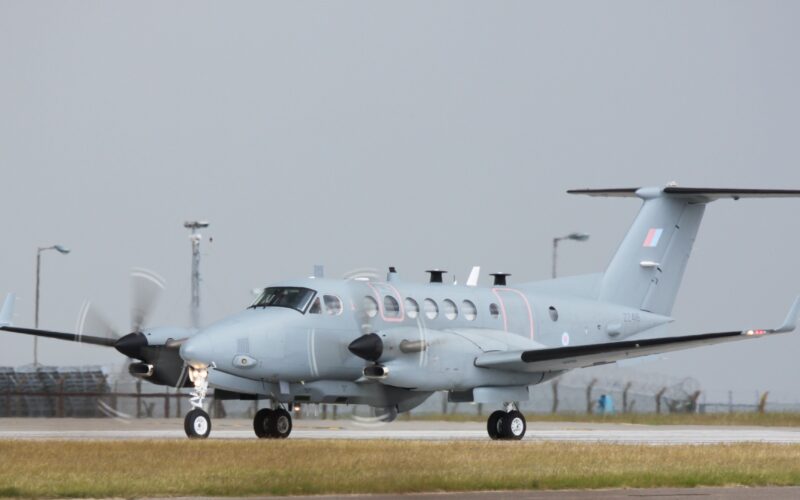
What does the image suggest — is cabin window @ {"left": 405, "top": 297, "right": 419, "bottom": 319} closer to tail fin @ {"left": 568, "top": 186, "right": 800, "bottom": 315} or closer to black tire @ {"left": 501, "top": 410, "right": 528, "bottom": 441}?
black tire @ {"left": 501, "top": 410, "right": 528, "bottom": 441}

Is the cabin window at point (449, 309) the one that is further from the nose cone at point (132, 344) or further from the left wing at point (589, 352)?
the nose cone at point (132, 344)

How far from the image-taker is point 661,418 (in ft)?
150

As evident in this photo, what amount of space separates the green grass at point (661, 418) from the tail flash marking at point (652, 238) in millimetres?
9432

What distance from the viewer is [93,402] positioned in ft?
151

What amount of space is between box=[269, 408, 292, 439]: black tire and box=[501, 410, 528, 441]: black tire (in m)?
4.80

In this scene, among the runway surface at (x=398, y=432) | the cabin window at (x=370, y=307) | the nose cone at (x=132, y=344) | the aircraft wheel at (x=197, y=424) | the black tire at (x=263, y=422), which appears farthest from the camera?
the runway surface at (x=398, y=432)

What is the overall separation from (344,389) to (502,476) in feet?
35.3

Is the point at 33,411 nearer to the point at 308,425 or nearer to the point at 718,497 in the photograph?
the point at 308,425

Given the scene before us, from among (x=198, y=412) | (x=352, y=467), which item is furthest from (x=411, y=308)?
(x=352, y=467)

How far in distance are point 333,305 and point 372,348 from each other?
1.41m

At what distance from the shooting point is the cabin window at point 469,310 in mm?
31675

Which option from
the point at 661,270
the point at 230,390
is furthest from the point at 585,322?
the point at 230,390

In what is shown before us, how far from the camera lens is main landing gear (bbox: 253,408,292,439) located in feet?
95.6

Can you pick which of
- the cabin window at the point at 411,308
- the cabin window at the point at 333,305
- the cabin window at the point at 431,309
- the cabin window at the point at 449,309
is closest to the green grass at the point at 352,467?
the cabin window at the point at 333,305
